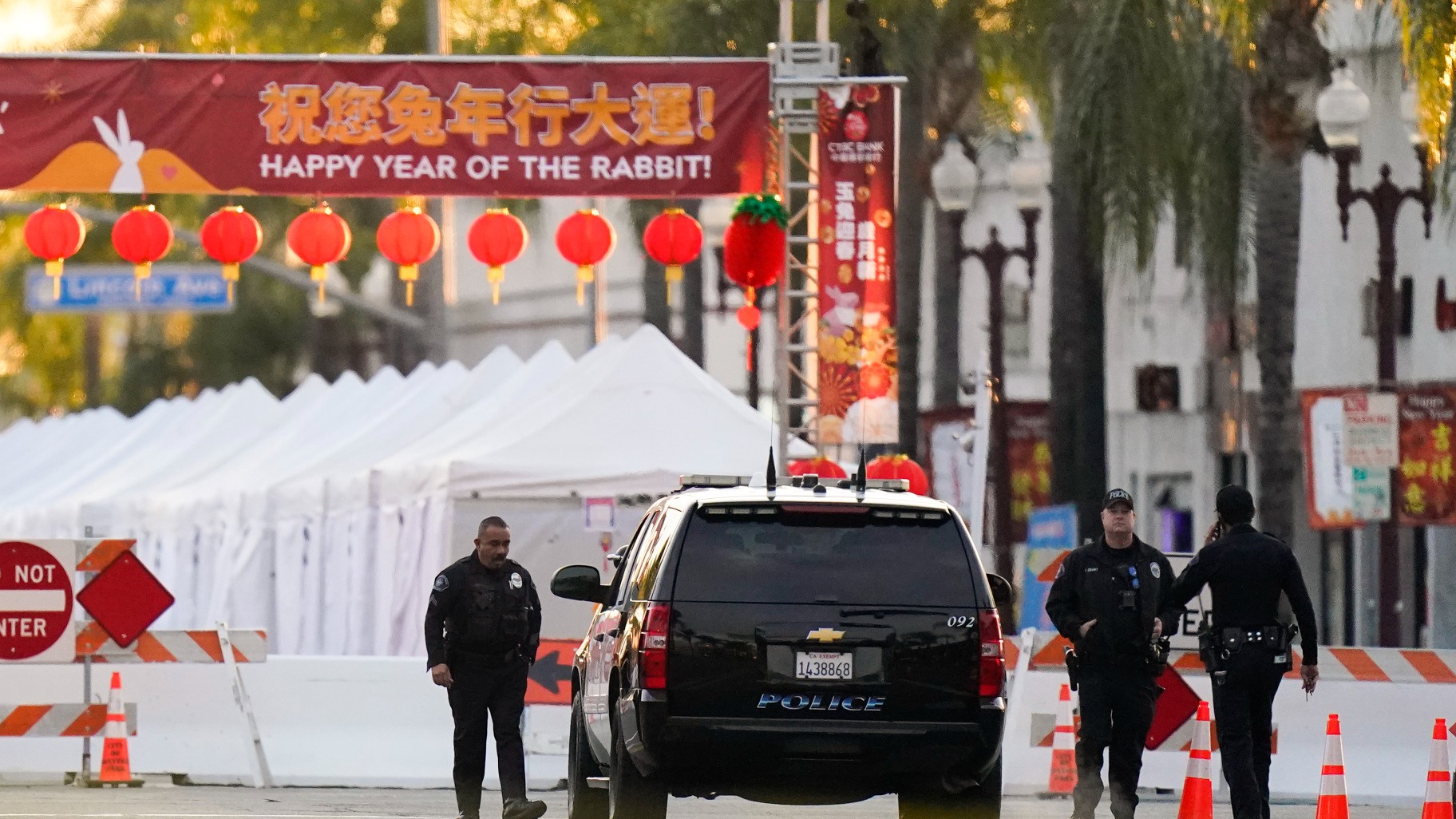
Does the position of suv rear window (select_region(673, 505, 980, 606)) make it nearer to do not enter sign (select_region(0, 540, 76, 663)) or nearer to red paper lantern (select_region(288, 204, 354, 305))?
do not enter sign (select_region(0, 540, 76, 663))

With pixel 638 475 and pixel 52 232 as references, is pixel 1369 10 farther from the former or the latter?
pixel 52 232

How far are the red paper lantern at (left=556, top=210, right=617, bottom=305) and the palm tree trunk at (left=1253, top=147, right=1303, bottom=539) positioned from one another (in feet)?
20.4

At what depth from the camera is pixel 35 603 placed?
59.2ft

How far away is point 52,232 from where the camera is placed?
74.7 ft

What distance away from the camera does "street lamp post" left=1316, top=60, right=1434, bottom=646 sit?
2338 cm

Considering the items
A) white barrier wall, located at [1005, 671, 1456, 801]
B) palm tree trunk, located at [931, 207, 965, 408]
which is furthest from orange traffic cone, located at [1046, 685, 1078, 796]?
palm tree trunk, located at [931, 207, 965, 408]

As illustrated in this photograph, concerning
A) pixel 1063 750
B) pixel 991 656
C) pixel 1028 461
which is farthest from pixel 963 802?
pixel 1028 461

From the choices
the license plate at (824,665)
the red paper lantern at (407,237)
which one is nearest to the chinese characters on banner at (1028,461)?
the red paper lantern at (407,237)

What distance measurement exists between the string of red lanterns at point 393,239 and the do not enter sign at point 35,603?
4.79 m

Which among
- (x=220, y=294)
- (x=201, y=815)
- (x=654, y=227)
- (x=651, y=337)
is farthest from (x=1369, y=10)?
(x=201, y=815)

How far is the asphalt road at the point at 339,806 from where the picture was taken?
50.6 feet

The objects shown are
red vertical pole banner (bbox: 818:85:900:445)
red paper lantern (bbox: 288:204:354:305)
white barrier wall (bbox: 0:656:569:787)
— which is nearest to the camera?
white barrier wall (bbox: 0:656:569:787)

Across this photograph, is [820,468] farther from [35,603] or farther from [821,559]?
[821,559]

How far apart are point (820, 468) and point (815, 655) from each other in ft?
34.8
